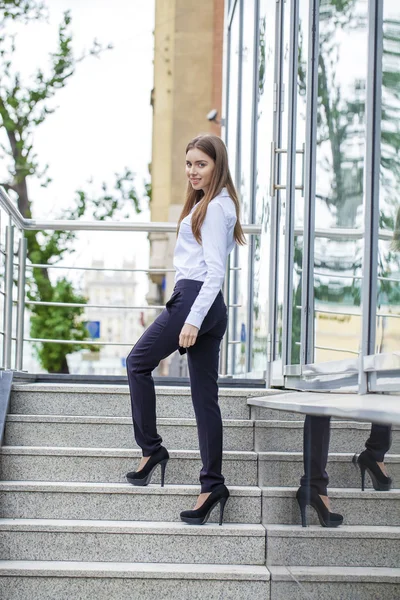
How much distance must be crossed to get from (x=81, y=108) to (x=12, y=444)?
16.4 meters

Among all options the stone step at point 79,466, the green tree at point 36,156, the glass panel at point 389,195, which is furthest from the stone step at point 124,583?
the green tree at point 36,156

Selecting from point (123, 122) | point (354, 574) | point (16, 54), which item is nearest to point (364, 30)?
point (354, 574)

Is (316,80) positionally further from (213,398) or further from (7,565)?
(7,565)

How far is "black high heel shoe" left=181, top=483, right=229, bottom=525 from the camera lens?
3871 millimetres

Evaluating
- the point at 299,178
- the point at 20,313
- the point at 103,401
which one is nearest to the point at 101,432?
the point at 103,401

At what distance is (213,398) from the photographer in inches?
153

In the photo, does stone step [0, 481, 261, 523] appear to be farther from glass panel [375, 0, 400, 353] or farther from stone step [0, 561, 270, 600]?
glass panel [375, 0, 400, 353]

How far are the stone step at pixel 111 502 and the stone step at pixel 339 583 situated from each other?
63cm

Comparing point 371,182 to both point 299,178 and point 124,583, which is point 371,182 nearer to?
point 299,178

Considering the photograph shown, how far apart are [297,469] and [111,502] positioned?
45.2 inches

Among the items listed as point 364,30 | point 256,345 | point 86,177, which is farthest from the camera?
point 86,177

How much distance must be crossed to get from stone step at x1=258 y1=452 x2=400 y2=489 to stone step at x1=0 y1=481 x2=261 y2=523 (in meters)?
0.15

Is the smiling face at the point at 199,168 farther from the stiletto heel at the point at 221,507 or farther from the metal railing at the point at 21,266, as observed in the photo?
the stiletto heel at the point at 221,507

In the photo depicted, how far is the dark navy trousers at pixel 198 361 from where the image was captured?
385 cm
